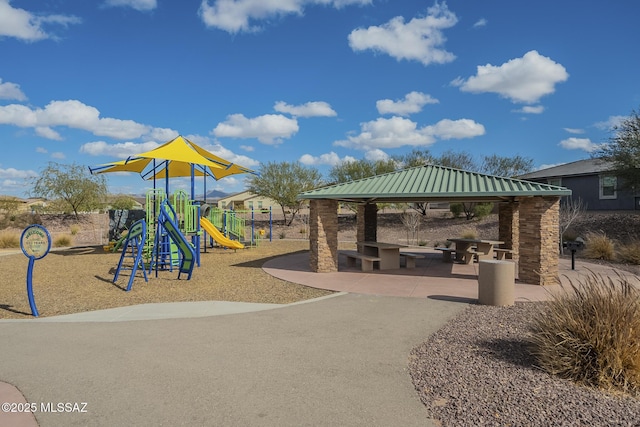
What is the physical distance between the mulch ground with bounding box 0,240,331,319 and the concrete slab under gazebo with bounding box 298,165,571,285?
2047mm

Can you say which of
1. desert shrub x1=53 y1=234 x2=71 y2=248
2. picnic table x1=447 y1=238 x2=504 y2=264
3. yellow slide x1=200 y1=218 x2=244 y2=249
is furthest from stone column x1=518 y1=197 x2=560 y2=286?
desert shrub x1=53 y1=234 x2=71 y2=248

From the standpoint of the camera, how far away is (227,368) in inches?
183

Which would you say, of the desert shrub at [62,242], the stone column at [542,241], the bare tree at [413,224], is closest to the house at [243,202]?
the bare tree at [413,224]

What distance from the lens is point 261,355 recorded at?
16.6ft

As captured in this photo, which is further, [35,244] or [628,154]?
[628,154]

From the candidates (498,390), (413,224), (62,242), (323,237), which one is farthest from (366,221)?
(62,242)

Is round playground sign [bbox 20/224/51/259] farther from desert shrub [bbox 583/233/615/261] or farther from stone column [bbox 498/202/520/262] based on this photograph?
desert shrub [bbox 583/233/615/261]

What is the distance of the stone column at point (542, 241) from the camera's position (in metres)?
9.93

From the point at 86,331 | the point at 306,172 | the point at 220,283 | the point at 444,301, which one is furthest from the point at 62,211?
the point at 444,301

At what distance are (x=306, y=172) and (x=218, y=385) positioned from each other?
31681mm

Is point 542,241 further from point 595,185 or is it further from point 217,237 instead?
point 595,185

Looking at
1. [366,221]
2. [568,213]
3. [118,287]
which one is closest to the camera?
[118,287]

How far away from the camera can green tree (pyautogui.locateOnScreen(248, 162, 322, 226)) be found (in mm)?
34312

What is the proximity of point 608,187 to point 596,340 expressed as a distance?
2775 centimetres
